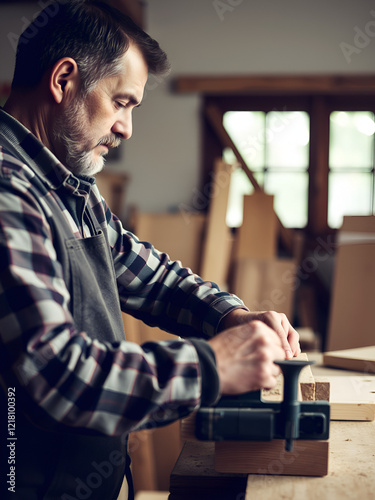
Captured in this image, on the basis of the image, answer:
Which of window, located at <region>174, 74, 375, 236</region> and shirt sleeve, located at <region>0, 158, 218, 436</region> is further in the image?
window, located at <region>174, 74, 375, 236</region>

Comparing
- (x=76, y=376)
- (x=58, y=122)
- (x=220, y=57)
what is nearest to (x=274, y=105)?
(x=220, y=57)

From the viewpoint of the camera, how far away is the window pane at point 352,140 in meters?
5.36

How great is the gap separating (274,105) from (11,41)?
9.12ft

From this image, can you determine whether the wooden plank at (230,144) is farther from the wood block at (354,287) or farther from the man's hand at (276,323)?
the man's hand at (276,323)

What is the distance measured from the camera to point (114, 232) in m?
1.50

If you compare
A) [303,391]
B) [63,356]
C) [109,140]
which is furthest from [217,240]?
[63,356]

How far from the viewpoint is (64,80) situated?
1247 millimetres

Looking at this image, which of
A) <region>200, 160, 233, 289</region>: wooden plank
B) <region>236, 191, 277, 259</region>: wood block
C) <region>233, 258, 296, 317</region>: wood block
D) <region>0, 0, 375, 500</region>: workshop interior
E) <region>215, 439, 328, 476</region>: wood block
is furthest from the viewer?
<region>0, 0, 375, 500</region>: workshop interior

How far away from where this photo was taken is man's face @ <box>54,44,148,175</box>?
128 cm

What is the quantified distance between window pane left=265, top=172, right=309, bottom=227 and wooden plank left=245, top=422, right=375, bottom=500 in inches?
175

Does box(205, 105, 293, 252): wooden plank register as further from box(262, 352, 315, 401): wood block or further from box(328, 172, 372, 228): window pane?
box(262, 352, 315, 401): wood block

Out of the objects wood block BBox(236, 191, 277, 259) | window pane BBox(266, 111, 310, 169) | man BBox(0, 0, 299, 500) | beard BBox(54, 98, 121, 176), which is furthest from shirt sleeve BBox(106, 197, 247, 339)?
window pane BBox(266, 111, 310, 169)

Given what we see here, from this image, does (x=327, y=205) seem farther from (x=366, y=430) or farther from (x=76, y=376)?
(x=76, y=376)

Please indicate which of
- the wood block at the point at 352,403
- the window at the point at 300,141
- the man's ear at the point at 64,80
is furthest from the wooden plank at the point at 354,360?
the window at the point at 300,141
